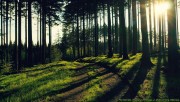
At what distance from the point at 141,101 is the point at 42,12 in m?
28.9

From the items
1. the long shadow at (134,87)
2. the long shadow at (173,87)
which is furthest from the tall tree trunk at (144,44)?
the long shadow at (173,87)

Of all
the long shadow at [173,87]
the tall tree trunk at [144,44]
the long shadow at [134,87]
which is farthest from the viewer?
the tall tree trunk at [144,44]

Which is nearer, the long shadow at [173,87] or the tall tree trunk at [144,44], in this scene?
the long shadow at [173,87]

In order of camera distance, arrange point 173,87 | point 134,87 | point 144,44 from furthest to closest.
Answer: point 144,44 → point 134,87 → point 173,87

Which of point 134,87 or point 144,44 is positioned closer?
point 134,87

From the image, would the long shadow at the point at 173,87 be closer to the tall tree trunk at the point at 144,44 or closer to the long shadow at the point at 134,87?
the long shadow at the point at 134,87

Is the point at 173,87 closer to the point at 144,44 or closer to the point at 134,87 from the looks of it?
the point at 134,87

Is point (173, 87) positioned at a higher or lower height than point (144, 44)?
lower

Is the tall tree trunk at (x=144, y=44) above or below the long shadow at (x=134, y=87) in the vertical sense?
above

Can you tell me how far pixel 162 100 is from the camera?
763 cm

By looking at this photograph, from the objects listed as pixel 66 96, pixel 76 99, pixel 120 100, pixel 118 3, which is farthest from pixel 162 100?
pixel 118 3

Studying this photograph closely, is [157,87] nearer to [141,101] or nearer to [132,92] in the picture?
[132,92]

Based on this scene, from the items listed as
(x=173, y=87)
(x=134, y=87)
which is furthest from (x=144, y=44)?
(x=173, y=87)

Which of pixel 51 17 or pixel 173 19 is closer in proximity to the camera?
pixel 173 19
